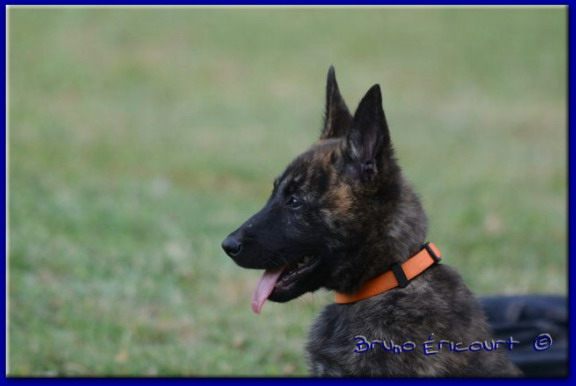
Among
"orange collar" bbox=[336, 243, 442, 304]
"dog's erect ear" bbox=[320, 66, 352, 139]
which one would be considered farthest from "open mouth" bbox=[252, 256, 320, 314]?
"dog's erect ear" bbox=[320, 66, 352, 139]

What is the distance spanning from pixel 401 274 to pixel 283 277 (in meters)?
0.53

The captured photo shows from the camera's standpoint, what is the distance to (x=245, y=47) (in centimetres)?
1432

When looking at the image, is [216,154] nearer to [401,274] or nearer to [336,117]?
[336,117]

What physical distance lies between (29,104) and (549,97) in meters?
8.60

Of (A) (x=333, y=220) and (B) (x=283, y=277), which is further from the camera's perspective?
(B) (x=283, y=277)

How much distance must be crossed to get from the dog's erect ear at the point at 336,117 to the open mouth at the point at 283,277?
0.73m

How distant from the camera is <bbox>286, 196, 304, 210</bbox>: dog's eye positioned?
395 cm

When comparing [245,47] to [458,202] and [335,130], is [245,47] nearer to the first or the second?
[458,202]

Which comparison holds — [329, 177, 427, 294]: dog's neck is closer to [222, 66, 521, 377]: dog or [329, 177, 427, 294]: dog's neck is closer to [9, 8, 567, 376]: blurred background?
[222, 66, 521, 377]: dog

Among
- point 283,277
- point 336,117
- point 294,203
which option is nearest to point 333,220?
point 294,203

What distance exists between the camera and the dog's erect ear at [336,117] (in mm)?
4309

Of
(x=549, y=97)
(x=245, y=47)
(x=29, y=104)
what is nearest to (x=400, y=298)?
(x=29, y=104)

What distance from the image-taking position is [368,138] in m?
3.81

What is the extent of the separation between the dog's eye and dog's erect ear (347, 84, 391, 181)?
0.30 metres
